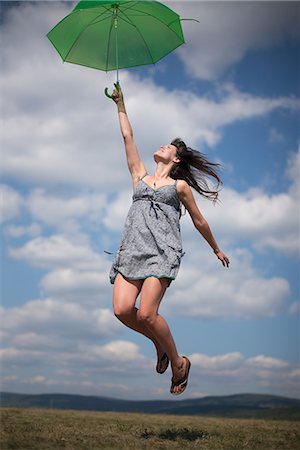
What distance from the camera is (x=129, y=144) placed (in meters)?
7.60

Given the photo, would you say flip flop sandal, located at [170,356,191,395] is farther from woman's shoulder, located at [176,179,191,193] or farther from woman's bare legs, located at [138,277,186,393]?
woman's shoulder, located at [176,179,191,193]

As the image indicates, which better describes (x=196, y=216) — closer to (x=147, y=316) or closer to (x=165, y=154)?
(x=165, y=154)

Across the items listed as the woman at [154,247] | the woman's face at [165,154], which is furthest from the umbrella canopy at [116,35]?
the woman's face at [165,154]

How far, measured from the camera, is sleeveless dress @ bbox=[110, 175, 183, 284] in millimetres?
6875

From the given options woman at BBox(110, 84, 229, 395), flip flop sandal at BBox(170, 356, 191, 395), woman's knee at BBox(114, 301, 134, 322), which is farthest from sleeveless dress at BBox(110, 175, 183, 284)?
flip flop sandal at BBox(170, 356, 191, 395)

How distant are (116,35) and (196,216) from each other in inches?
114

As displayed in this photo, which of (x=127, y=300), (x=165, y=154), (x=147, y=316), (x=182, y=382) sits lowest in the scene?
(x=182, y=382)

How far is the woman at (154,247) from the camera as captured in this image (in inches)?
269

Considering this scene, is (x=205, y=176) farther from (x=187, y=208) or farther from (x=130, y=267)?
(x=130, y=267)

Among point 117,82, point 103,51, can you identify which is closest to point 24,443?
point 117,82

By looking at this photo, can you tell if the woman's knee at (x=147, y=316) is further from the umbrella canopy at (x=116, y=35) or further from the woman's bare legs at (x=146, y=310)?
the umbrella canopy at (x=116, y=35)

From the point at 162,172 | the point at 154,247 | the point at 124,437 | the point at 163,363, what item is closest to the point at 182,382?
the point at 163,363

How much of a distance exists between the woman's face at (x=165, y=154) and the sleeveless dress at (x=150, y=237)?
444mm

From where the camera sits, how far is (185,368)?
24.0ft
